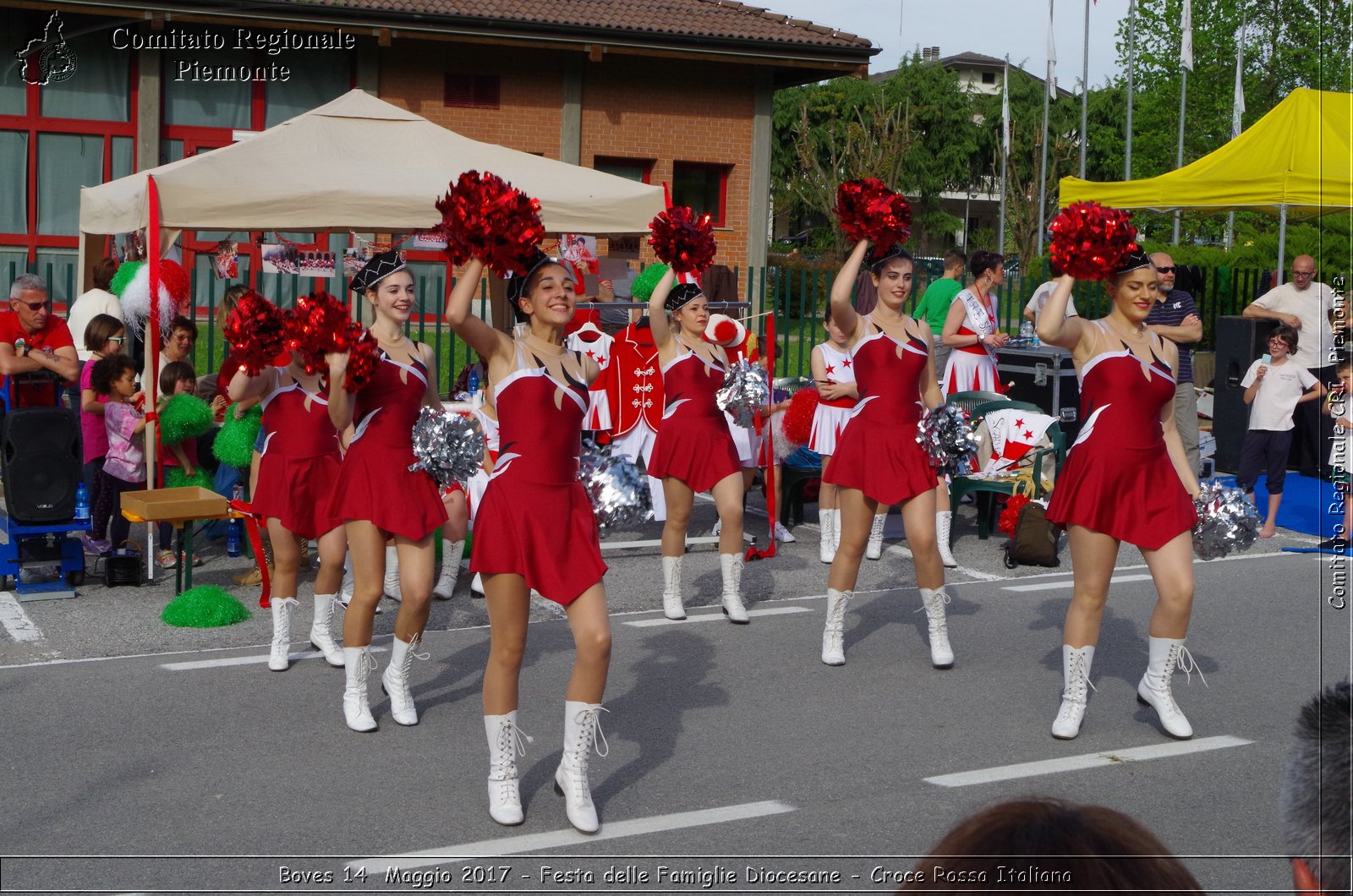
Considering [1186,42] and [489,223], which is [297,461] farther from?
[1186,42]

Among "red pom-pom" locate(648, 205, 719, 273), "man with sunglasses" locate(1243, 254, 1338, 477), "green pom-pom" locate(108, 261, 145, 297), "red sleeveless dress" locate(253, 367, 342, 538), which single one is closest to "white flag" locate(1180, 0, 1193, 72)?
"man with sunglasses" locate(1243, 254, 1338, 477)

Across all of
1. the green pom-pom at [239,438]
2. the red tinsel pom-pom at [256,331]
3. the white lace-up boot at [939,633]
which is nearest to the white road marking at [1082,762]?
the white lace-up boot at [939,633]

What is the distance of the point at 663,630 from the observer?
827 cm

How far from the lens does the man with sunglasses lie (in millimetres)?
12773

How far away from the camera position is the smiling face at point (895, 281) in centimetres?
714

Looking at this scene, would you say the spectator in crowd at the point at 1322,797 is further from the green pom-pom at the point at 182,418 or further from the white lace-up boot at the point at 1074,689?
the green pom-pom at the point at 182,418

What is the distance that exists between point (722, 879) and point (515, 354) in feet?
6.41

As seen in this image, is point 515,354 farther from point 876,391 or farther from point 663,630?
point 663,630

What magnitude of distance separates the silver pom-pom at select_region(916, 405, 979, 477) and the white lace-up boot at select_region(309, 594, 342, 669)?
304 cm

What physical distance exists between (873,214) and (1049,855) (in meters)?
5.47

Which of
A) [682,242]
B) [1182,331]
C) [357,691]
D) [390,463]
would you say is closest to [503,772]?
[357,691]

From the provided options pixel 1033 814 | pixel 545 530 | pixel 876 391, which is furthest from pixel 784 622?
pixel 1033 814

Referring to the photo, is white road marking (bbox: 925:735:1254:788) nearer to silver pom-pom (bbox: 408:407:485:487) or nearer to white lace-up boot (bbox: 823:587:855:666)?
white lace-up boot (bbox: 823:587:855:666)

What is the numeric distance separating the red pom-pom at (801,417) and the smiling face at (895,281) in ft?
11.7
